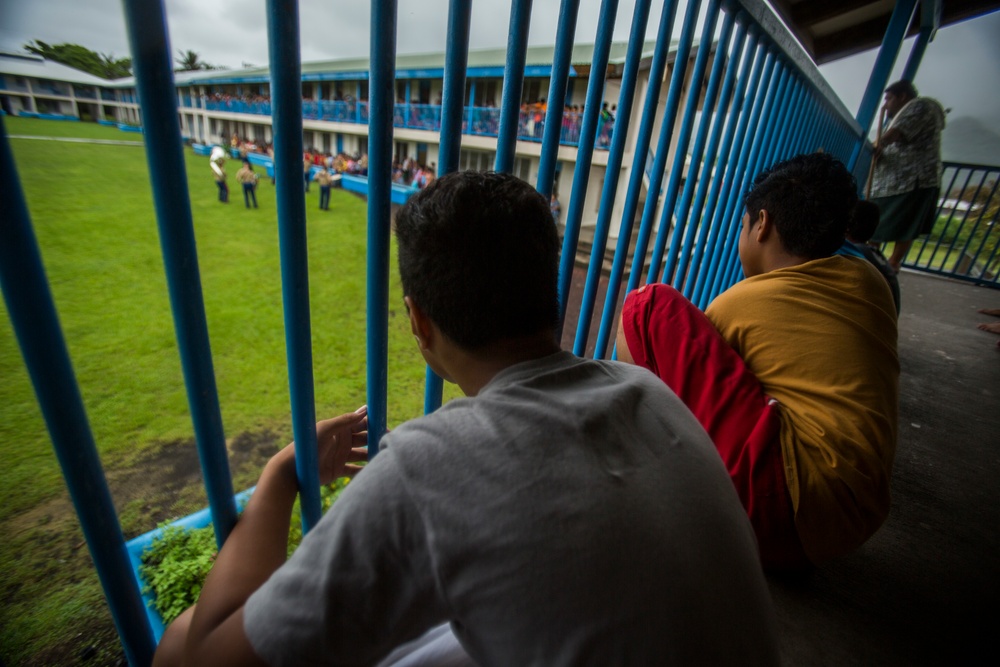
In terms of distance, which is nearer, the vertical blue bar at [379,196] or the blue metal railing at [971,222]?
the vertical blue bar at [379,196]

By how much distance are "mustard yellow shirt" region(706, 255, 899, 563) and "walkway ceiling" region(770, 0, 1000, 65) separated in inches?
123

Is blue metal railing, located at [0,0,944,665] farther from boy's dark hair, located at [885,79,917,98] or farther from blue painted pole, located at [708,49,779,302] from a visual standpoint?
boy's dark hair, located at [885,79,917,98]

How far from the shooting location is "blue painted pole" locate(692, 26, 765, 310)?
189 centimetres

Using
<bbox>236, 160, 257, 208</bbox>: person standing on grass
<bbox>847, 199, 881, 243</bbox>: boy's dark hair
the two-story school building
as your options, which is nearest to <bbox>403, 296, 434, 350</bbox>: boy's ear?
<bbox>847, 199, 881, 243</bbox>: boy's dark hair

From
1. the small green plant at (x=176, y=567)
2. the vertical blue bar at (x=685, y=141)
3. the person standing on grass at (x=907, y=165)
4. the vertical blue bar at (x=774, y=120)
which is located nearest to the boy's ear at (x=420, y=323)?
the vertical blue bar at (x=685, y=141)

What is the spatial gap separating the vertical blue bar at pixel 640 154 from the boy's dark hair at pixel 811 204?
530 millimetres


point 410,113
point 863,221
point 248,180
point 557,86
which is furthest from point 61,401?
point 248,180

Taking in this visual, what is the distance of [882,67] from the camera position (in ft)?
14.9

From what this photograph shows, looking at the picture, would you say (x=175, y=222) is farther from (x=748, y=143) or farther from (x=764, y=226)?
(x=748, y=143)

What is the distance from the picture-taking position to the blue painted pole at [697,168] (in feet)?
5.41

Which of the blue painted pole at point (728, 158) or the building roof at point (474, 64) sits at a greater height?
the building roof at point (474, 64)

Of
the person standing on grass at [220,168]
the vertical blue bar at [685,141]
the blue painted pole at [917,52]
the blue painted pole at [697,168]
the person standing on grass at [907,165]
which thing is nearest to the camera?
the vertical blue bar at [685,141]

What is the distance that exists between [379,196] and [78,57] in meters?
0.77

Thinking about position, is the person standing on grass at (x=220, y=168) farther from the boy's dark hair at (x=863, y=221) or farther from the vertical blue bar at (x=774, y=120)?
the boy's dark hair at (x=863, y=221)
